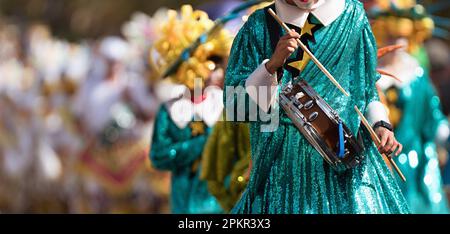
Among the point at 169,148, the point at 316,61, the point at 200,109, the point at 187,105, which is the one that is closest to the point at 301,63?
the point at 316,61

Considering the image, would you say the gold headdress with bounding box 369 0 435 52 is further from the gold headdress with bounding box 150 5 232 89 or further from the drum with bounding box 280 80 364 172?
the drum with bounding box 280 80 364 172

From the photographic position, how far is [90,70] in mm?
12055

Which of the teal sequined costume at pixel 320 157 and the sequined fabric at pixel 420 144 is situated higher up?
the sequined fabric at pixel 420 144

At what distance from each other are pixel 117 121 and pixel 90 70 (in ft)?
2.69

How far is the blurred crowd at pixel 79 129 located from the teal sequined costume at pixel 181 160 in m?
3.13

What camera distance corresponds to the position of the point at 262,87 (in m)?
4.75

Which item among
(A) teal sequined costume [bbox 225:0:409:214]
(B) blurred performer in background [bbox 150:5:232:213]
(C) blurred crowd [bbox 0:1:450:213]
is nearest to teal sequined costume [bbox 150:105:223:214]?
(B) blurred performer in background [bbox 150:5:232:213]

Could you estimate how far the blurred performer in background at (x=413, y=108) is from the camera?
7.68 metres

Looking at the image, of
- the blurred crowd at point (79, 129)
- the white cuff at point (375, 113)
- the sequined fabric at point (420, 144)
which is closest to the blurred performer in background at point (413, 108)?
the sequined fabric at point (420, 144)

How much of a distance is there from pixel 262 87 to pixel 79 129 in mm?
7228

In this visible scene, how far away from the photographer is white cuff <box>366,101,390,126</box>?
4.84 metres

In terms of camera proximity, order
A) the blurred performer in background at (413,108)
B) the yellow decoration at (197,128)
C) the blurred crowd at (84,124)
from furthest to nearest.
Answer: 1. the blurred crowd at (84,124)
2. the blurred performer in background at (413,108)
3. the yellow decoration at (197,128)

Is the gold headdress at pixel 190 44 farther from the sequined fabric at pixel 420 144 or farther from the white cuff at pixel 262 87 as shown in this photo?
the white cuff at pixel 262 87

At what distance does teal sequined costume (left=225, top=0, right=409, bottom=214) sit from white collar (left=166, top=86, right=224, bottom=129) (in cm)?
138
